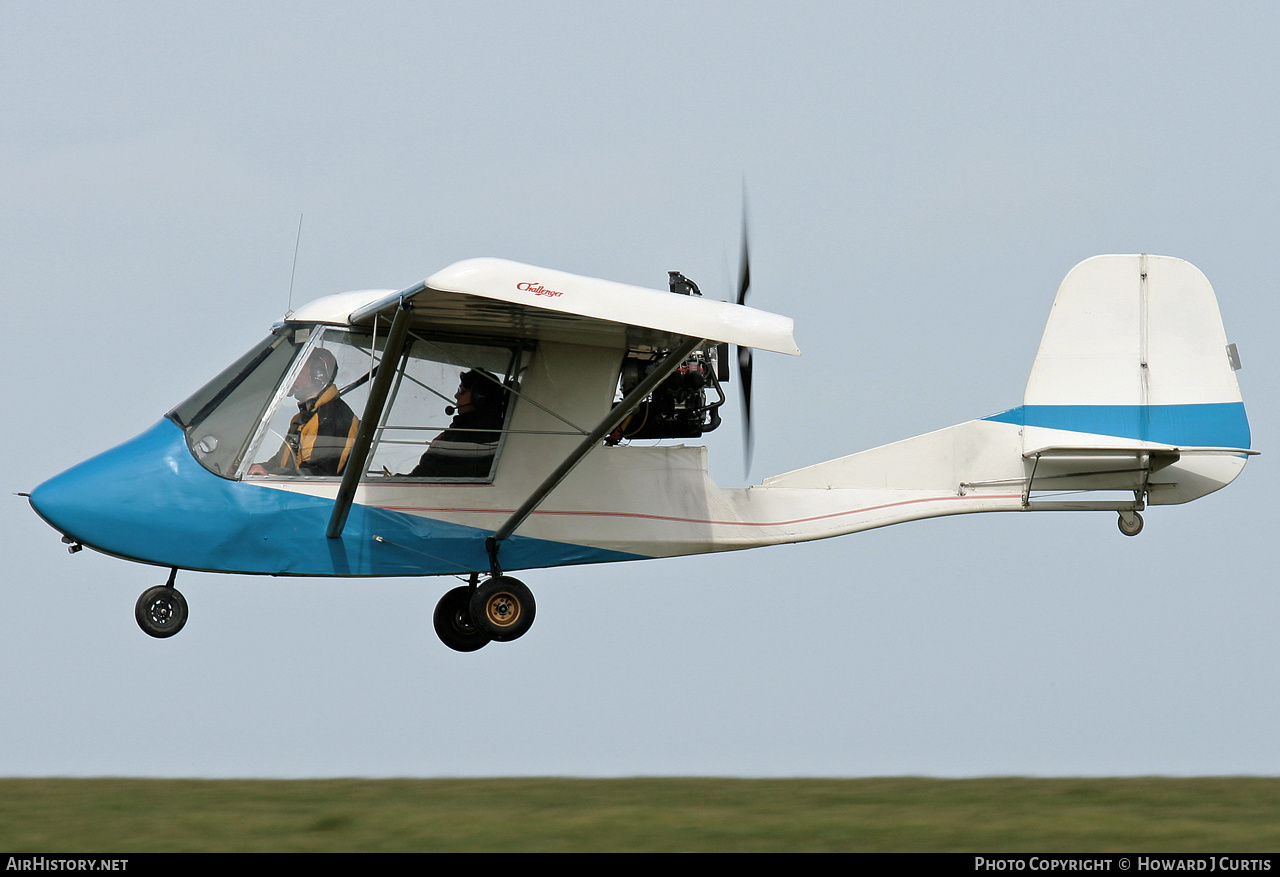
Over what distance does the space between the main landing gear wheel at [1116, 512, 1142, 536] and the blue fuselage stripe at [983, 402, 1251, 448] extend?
2.23 ft

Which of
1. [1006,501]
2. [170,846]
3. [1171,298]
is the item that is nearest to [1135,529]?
[1006,501]

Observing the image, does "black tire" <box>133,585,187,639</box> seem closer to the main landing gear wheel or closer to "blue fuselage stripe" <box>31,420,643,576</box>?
"blue fuselage stripe" <box>31,420,643,576</box>

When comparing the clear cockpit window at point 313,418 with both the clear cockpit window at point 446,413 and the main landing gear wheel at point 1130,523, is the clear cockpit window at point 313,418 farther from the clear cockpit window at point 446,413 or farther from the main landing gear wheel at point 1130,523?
the main landing gear wheel at point 1130,523

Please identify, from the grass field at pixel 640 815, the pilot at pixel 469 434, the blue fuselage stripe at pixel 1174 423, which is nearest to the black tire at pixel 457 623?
the pilot at pixel 469 434

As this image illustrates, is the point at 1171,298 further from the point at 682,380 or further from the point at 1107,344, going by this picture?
the point at 682,380

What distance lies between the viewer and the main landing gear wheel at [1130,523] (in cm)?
1245

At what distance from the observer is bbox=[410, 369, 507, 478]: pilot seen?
1120 centimetres

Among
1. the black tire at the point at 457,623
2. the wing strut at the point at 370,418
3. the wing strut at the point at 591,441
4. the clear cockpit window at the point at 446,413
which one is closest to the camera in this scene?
the wing strut at the point at 591,441

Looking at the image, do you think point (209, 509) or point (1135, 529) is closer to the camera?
point (209, 509)

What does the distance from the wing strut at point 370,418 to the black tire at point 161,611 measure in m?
1.27

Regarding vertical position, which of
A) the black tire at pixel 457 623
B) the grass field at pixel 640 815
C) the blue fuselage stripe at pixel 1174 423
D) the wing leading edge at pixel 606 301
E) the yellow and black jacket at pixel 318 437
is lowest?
the grass field at pixel 640 815

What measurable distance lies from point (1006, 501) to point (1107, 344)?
1.72 meters

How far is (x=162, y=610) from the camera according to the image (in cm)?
1082

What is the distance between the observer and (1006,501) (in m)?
12.5
